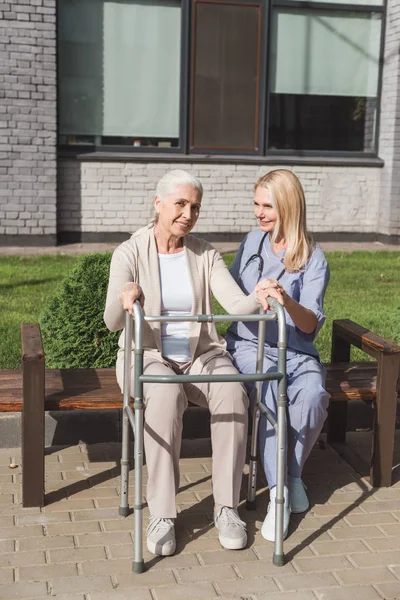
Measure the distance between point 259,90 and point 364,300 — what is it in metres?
5.06

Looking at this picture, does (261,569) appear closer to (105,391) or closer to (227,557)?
(227,557)

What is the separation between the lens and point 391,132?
39.3ft

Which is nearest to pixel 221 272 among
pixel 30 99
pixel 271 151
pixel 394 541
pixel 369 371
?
pixel 369 371

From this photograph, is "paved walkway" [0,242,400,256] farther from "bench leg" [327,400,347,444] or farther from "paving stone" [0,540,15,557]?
"paving stone" [0,540,15,557]

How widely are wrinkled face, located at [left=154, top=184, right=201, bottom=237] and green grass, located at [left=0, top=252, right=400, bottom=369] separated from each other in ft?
5.80

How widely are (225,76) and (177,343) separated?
27.6ft

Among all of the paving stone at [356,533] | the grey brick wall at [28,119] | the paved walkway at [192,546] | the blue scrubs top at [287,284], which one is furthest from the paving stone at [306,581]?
the grey brick wall at [28,119]

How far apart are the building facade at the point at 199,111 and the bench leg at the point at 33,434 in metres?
7.36

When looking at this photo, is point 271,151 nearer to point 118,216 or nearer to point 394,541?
point 118,216

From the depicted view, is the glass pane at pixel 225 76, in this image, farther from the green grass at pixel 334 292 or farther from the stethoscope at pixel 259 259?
the stethoscope at pixel 259 259

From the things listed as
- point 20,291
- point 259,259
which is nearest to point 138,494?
point 259,259

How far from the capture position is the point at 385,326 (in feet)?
21.9

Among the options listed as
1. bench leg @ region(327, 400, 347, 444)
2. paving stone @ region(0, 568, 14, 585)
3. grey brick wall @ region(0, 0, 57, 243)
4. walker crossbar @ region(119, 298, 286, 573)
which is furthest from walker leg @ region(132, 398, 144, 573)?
grey brick wall @ region(0, 0, 57, 243)

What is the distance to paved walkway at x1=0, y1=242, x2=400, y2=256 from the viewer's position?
1045 centimetres
